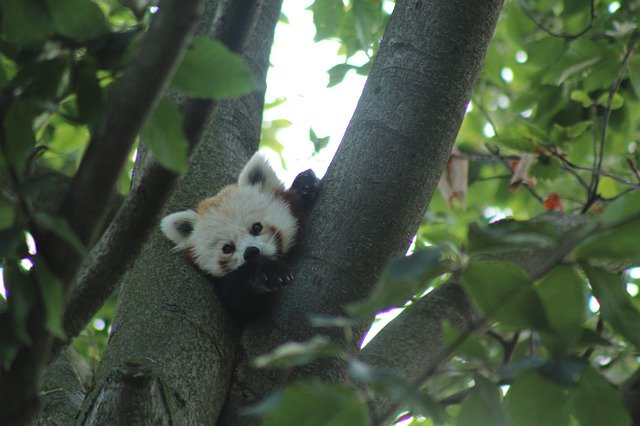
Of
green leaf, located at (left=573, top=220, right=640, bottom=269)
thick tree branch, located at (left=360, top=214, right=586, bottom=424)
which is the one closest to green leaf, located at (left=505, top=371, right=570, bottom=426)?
green leaf, located at (left=573, top=220, right=640, bottom=269)

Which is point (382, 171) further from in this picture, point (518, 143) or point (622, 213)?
point (622, 213)

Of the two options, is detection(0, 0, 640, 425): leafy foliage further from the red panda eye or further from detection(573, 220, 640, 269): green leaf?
the red panda eye

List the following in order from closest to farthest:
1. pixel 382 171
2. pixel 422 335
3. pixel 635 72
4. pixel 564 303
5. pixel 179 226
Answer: pixel 564 303
pixel 422 335
pixel 382 171
pixel 635 72
pixel 179 226

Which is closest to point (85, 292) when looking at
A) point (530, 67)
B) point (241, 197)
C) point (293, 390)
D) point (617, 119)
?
point (293, 390)

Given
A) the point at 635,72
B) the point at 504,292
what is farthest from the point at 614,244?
the point at 635,72

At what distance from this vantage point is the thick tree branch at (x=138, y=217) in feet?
6.09

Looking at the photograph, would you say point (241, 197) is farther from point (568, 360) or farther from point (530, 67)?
point (568, 360)

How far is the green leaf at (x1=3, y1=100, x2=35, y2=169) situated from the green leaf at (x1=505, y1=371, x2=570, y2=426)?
44.3 inches

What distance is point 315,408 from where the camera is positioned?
4.75 ft

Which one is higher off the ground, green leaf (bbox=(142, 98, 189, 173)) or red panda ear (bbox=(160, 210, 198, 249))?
green leaf (bbox=(142, 98, 189, 173))

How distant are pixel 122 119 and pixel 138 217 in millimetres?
451

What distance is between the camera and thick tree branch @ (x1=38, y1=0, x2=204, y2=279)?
1.50 meters

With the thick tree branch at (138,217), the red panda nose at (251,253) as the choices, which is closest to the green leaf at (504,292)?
the thick tree branch at (138,217)

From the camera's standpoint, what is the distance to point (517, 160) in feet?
15.9
